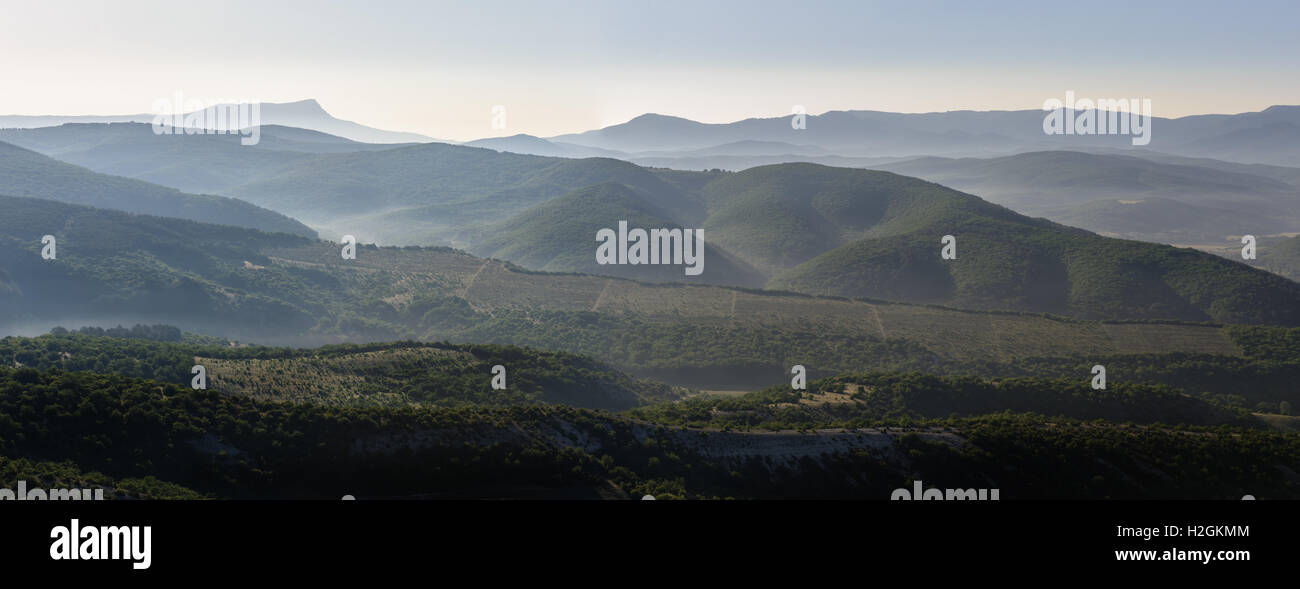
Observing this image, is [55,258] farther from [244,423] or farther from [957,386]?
[957,386]

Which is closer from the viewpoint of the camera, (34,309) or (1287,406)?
(1287,406)

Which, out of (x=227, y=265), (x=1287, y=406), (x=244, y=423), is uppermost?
(x=227, y=265)

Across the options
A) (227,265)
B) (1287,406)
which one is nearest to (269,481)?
(1287,406)

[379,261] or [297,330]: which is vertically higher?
[379,261]

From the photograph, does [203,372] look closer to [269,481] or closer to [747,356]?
[269,481]

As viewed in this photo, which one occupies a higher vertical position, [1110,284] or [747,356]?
[1110,284]

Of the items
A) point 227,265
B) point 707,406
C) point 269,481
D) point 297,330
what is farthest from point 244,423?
point 227,265

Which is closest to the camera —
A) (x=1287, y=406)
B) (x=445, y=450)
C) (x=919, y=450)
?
(x=445, y=450)

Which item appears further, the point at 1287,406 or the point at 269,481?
the point at 1287,406

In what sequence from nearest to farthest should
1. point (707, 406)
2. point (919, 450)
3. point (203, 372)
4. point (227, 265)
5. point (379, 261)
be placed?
point (919, 450) → point (203, 372) → point (707, 406) → point (227, 265) → point (379, 261)
